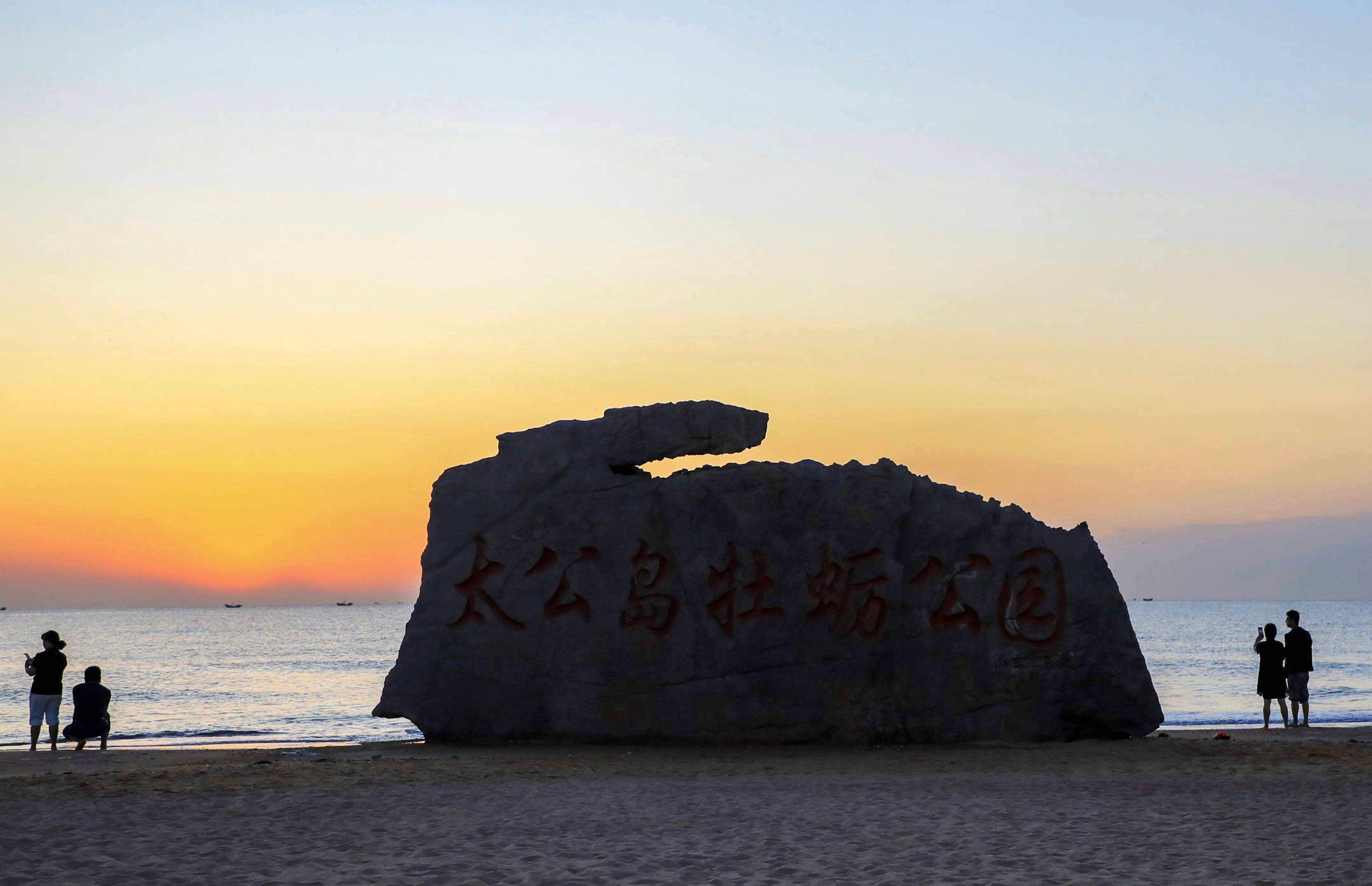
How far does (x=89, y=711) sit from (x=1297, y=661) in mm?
14812

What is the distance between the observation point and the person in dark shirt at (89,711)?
13.7 meters

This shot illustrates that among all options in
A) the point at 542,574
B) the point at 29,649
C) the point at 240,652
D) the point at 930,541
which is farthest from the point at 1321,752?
the point at 29,649

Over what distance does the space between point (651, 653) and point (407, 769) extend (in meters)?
3.07

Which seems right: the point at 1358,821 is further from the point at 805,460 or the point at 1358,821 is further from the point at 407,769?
the point at 407,769

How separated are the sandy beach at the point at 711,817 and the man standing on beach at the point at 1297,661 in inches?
99.7

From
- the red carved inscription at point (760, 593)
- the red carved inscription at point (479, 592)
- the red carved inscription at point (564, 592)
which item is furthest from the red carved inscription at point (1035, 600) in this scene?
the red carved inscription at point (479, 592)

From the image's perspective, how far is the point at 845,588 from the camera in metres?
13.0

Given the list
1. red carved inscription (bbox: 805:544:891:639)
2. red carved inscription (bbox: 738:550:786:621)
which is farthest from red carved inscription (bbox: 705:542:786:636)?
red carved inscription (bbox: 805:544:891:639)

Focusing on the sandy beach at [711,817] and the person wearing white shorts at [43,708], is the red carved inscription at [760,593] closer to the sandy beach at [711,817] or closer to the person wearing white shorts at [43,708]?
the sandy beach at [711,817]

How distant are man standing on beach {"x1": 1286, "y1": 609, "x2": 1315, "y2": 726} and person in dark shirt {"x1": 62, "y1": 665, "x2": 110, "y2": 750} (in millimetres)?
14429

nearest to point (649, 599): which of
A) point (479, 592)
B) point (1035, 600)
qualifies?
point (479, 592)

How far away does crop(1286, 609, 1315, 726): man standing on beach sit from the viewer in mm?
14664

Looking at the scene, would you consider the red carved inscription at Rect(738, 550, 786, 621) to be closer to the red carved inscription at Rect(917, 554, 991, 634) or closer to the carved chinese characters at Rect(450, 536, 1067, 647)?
the carved chinese characters at Rect(450, 536, 1067, 647)

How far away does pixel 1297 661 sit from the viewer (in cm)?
1477
